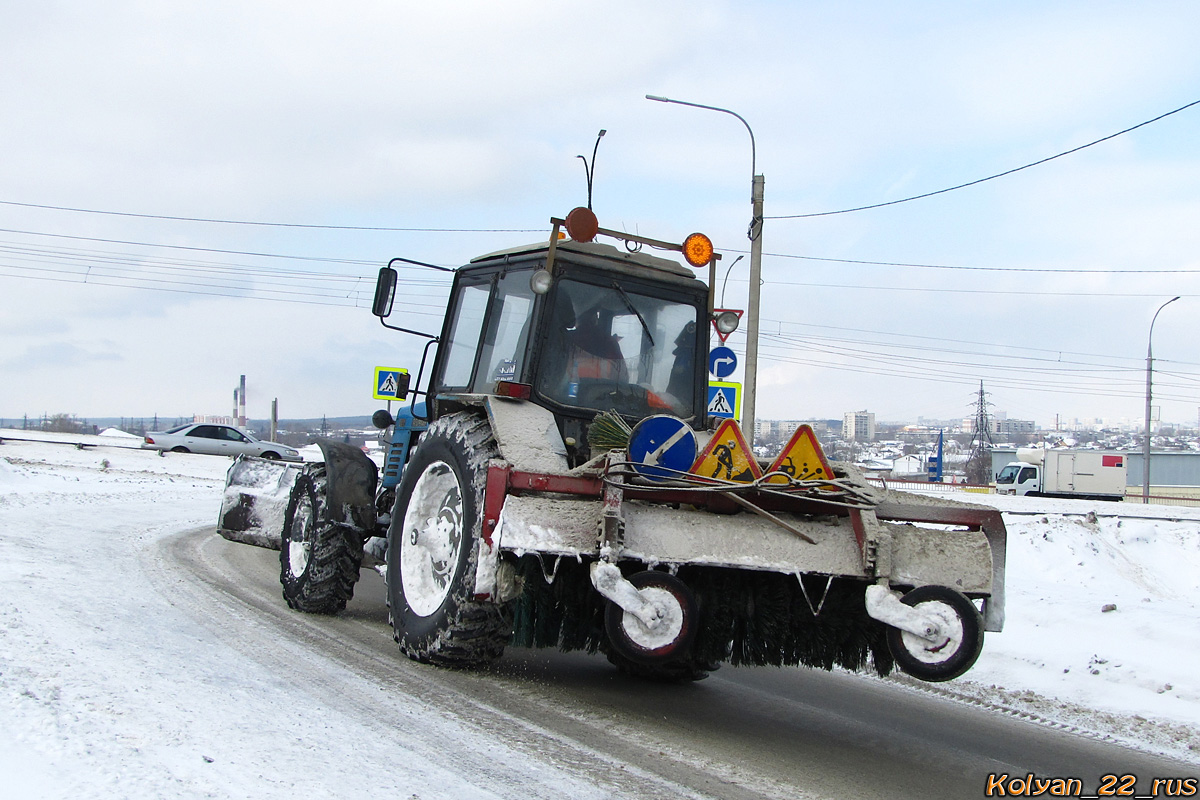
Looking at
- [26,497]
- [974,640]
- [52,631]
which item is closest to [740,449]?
[974,640]

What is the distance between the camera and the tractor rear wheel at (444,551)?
498 centimetres

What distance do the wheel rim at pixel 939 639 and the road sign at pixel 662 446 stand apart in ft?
4.31

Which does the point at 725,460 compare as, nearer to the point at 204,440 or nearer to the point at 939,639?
the point at 939,639

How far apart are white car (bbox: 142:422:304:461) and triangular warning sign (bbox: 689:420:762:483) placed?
95.5 feet

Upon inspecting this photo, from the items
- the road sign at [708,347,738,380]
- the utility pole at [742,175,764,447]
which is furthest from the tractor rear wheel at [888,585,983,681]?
the utility pole at [742,175,764,447]

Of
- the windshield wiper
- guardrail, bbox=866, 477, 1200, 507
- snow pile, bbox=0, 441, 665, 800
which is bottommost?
guardrail, bbox=866, 477, 1200, 507

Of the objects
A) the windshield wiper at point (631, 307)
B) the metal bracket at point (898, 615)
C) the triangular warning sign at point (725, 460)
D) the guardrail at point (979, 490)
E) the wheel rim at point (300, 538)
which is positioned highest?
the windshield wiper at point (631, 307)

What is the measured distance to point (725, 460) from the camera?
16.4ft

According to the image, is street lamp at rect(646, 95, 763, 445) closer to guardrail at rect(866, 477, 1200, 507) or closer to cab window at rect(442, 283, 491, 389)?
cab window at rect(442, 283, 491, 389)

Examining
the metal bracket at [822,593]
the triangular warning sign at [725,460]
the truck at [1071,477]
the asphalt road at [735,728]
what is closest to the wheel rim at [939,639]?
the metal bracket at [822,593]

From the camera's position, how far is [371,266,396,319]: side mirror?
6.50m

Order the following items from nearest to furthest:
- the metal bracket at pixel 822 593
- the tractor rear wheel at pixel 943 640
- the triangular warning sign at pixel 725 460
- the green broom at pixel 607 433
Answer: the tractor rear wheel at pixel 943 640 < the metal bracket at pixel 822 593 < the triangular warning sign at pixel 725 460 < the green broom at pixel 607 433

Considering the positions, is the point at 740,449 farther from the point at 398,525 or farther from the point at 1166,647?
the point at 1166,647

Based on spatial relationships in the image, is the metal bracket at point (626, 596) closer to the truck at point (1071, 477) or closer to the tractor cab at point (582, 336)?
the tractor cab at point (582, 336)
